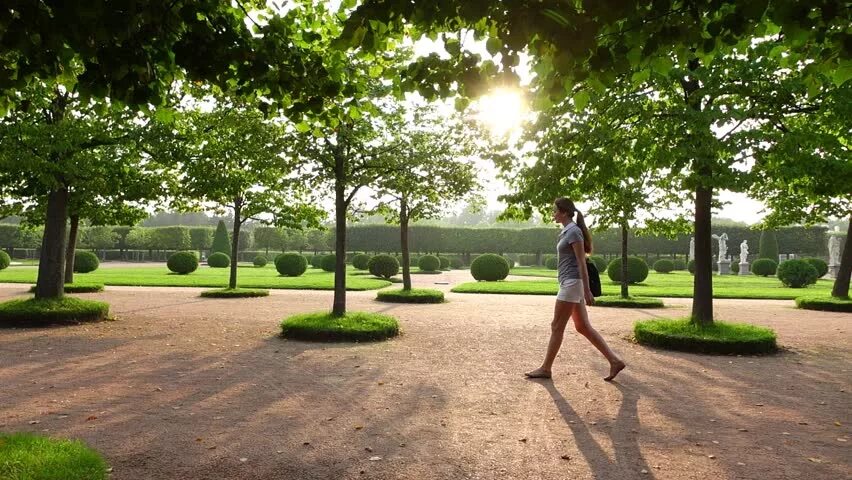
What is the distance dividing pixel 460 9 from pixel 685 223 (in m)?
13.4

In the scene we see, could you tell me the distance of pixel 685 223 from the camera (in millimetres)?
14977

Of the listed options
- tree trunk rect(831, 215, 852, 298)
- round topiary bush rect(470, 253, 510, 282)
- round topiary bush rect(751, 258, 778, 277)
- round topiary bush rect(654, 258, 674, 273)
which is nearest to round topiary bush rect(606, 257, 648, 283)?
round topiary bush rect(470, 253, 510, 282)

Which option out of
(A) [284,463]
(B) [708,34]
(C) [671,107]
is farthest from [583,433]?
(C) [671,107]

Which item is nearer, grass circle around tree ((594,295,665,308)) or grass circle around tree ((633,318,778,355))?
grass circle around tree ((633,318,778,355))

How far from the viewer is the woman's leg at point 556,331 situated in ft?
20.0

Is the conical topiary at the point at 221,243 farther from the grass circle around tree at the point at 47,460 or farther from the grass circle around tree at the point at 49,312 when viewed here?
the grass circle around tree at the point at 47,460

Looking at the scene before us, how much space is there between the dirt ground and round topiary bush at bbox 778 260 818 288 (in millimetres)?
18110

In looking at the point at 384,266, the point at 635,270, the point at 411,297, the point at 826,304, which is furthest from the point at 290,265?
the point at 826,304

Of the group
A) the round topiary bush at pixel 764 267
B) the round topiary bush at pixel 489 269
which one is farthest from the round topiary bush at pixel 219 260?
the round topiary bush at pixel 764 267

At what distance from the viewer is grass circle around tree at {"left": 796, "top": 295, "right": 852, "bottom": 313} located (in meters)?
15.7

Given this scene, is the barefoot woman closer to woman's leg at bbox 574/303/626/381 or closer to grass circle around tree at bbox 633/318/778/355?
woman's leg at bbox 574/303/626/381

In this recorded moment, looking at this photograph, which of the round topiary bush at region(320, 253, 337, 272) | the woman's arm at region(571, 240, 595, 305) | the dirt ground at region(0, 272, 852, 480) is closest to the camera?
the dirt ground at region(0, 272, 852, 480)

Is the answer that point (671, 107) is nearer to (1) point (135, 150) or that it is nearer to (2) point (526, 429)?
(2) point (526, 429)

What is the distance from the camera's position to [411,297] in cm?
1697
